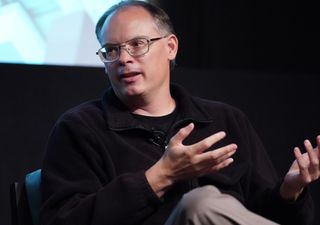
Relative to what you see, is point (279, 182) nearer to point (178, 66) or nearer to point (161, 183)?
point (161, 183)

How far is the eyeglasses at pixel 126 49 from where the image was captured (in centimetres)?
166

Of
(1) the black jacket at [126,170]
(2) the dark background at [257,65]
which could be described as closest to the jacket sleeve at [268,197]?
(1) the black jacket at [126,170]

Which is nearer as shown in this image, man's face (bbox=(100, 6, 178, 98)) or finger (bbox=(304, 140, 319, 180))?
finger (bbox=(304, 140, 319, 180))

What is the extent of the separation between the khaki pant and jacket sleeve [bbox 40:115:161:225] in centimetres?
24

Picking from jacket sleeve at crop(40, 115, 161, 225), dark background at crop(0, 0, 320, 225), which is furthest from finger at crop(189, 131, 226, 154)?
dark background at crop(0, 0, 320, 225)

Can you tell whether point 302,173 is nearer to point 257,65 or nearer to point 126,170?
point 126,170

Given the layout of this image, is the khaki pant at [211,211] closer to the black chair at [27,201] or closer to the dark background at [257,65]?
the black chair at [27,201]

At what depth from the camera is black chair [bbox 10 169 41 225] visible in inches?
61.7

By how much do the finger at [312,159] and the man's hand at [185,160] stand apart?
0.74 feet

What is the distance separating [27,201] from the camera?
5.23ft

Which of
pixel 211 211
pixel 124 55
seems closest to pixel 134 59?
pixel 124 55

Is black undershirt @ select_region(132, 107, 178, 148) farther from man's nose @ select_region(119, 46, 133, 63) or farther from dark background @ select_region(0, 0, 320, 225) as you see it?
dark background @ select_region(0, 0, 320, 225)

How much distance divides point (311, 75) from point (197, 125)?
150cm

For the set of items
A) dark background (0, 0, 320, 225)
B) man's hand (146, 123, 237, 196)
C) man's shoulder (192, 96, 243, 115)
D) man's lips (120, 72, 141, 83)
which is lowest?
dark background (0, 0, 320, 225)
